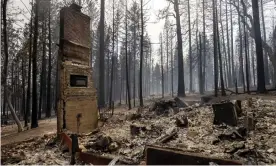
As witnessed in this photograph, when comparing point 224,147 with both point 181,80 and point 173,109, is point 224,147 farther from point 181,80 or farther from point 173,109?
point 181,80

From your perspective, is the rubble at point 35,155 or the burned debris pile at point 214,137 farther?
the rubble at point 35,155

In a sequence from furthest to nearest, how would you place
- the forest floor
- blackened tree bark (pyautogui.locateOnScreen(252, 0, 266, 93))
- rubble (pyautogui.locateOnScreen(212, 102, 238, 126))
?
1. blackened tree bark (pyautogui.locateOnScreen(252, 0, 266, 93))
2. rubble (pyautogui.locateOnScreen(212, 102, 238, 126))
3. the forest floor

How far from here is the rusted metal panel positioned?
4.56 meters

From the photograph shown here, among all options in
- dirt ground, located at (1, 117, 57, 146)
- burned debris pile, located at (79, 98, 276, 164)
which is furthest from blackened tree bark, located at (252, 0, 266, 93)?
dirt ground, located at (1, 117, 57, 146)

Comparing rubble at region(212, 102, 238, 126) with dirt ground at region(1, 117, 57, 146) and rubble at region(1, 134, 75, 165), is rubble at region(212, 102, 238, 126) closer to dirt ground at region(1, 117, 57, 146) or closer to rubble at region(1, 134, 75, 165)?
rubble at region(1, 134, 75, 165)

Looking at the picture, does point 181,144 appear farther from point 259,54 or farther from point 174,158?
point 259,54

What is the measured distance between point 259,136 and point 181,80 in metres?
15.4

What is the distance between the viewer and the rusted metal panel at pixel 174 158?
456 centimetres

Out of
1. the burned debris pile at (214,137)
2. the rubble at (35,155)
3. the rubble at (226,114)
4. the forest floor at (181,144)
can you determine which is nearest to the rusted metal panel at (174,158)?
the burned debris pile at (214,137)

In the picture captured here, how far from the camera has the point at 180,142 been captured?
6.80 metres

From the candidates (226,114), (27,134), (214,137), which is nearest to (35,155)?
(27,134)

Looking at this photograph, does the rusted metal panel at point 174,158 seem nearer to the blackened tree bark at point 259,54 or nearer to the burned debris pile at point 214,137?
the burned debris pile at point 214,137

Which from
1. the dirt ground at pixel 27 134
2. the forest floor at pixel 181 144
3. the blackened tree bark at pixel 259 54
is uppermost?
the blackened tree bark at pixel 259 54

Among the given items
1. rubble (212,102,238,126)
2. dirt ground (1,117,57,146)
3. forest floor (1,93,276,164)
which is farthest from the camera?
dirt ground (1,117,57,146)
